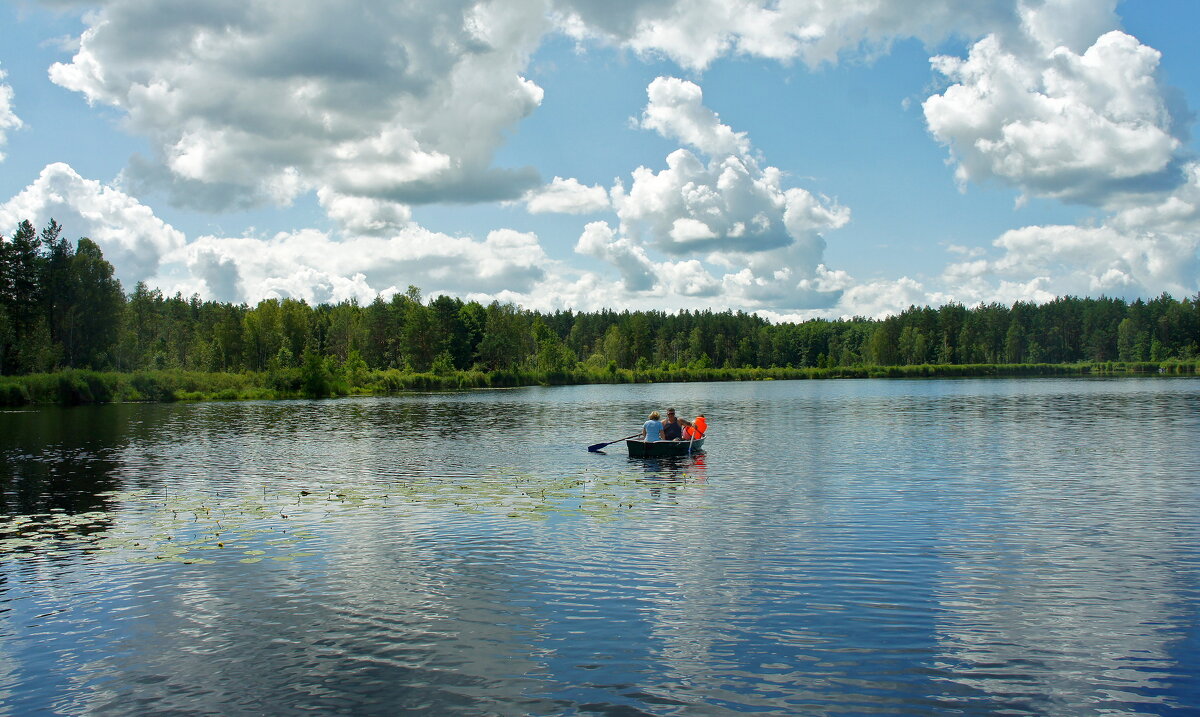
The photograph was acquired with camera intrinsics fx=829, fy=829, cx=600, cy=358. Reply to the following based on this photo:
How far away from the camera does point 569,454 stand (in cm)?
3856

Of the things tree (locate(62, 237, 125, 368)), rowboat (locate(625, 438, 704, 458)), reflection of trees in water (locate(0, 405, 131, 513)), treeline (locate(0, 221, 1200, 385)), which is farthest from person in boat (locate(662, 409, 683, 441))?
tree (locate(62, 237, 125, 368))

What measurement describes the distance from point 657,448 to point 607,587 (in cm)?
2100

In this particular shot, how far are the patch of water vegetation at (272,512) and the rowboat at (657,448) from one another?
4.67m

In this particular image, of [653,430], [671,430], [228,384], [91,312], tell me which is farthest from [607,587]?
[91,312]

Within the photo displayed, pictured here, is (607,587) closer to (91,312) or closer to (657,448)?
(657,448)

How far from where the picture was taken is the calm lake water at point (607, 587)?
10.6 m

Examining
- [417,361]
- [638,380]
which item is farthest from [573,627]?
[638,380]

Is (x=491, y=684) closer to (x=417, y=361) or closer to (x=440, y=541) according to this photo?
(x=440, y=541)

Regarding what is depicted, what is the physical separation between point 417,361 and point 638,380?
48.5m

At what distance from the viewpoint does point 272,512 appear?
23500mm

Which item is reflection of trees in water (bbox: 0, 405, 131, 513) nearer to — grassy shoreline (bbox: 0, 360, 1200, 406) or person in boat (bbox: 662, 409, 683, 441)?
person in boat (bbox: 662, 409, 683, 441)

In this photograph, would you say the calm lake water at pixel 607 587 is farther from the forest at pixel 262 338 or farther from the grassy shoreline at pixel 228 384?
→ the forest at pixel 262 338

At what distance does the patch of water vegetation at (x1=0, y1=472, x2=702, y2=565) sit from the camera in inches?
738

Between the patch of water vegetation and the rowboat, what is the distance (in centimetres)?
467
